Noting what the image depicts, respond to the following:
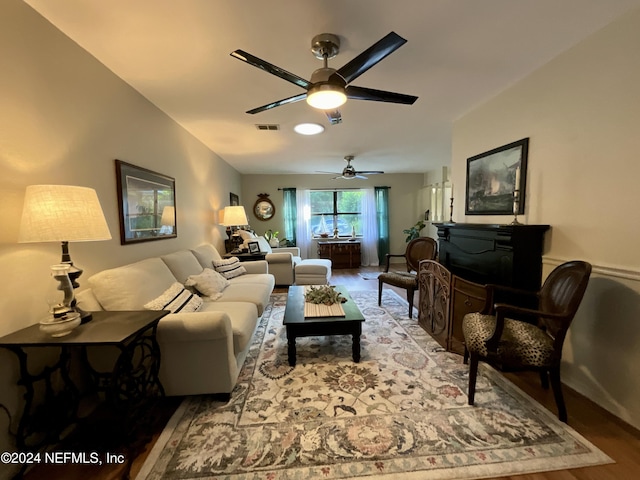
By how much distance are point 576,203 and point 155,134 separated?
11.9 ft

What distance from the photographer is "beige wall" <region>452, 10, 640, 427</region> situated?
1.63 metres

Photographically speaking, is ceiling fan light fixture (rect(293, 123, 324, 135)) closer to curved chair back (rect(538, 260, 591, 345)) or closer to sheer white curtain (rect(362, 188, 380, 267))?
curved chair back (rect(538, 260, 591, 345))

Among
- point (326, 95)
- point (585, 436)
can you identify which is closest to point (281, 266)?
point (326, 95)

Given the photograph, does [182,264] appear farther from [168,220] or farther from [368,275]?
[368,275]

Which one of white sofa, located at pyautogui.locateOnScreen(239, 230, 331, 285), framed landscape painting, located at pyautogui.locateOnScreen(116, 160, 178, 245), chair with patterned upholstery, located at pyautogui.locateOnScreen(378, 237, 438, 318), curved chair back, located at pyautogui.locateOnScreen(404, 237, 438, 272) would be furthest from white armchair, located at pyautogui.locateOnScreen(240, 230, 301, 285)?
curved chair back, located at pyautogui.locateOnScreen(404, 237, 438, 272)

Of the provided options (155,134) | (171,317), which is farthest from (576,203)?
(155,134)

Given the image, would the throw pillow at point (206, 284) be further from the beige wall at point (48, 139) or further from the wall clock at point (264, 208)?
the wall clock at point (264, 208)

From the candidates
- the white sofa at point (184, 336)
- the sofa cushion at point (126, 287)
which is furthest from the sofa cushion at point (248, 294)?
the sofa cushion at point (126, 287)

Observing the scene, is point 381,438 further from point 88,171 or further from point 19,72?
point 19,72

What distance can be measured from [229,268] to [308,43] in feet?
8.91

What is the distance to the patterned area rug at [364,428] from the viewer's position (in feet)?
4.59

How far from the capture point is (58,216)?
132 cm

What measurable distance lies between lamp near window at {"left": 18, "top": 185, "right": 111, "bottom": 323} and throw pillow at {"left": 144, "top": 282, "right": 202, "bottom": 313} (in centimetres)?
61

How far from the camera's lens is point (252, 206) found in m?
6.88
